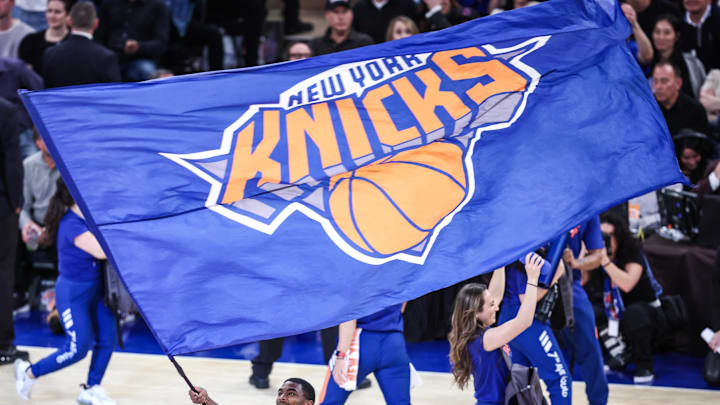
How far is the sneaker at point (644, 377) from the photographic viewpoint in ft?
27.5

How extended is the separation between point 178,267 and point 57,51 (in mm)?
6537

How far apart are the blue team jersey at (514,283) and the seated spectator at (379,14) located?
229 inches

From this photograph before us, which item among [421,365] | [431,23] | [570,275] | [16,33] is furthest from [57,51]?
[570,275]

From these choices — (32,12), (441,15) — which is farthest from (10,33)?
(441,15)

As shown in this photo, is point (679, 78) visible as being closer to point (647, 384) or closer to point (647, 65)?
point (647, 65)

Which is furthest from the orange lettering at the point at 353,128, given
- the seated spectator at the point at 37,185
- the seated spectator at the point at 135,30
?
the seated spectator at the point at 135,30

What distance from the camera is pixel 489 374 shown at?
5531 millimetres

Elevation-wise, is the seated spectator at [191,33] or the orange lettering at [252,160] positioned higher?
the orange lettering at [252,160]

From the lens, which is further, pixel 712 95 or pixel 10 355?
pixel 712 95

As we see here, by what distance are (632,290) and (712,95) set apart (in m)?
3.00

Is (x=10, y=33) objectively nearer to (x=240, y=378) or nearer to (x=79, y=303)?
(x=79, y=303)

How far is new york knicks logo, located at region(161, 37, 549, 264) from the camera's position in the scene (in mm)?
4714

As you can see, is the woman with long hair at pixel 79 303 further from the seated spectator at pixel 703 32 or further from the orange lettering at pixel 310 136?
the seated spectator at pixel 703 32

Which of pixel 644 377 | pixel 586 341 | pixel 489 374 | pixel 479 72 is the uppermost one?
pixel 479 72
